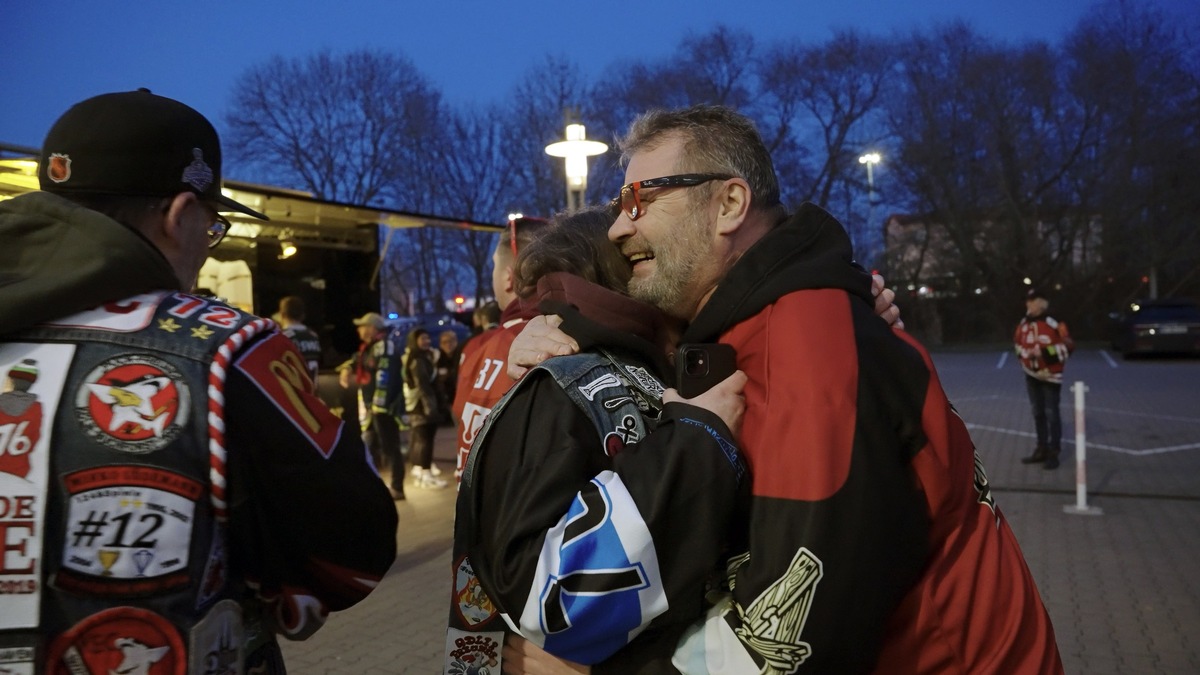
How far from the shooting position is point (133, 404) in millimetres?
1496

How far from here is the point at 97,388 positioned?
1493 millimetres

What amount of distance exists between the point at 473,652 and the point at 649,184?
1107 mm

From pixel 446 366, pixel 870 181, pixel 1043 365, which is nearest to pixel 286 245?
pixel 446 366

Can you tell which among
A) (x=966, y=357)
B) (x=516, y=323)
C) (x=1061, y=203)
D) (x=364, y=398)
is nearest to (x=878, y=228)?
(x=1061, y=203)

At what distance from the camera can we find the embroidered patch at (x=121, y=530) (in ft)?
4.78

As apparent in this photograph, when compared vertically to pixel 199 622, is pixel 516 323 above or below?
above

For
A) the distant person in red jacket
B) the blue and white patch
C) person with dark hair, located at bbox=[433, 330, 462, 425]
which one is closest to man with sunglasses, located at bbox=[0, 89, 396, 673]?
the blue and white patch

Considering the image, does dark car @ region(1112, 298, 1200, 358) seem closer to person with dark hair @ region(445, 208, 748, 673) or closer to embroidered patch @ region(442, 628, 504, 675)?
person with dark hair @ region(445, 208, 748, 673)

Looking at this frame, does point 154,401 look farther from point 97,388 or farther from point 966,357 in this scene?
point 966,357

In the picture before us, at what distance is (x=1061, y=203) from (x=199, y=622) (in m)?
35.8

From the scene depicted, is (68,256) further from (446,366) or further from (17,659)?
(446,366)

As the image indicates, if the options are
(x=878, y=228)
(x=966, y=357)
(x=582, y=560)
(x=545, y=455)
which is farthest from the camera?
(x=878, y=228)

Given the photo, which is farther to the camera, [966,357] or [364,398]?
[966,357]

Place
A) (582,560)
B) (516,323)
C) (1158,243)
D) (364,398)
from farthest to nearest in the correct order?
1. (1158,243)
2. (364,398)
3. (516,323)
4. (582,560)
